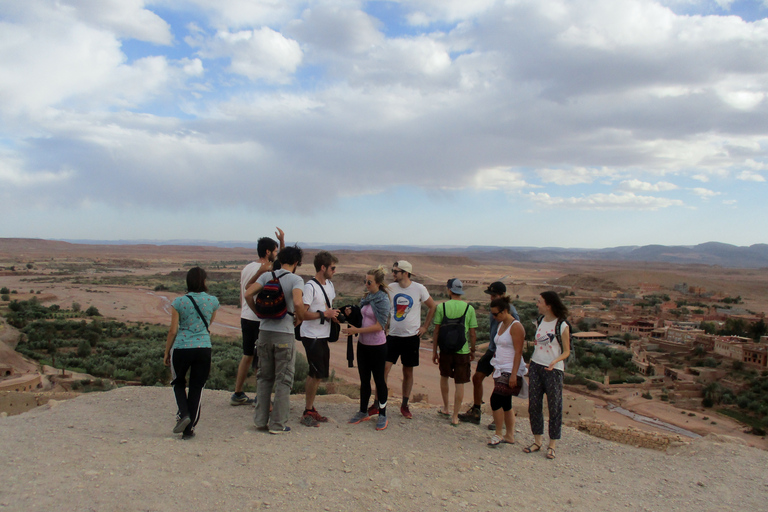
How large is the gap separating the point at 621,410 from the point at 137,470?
15.1m

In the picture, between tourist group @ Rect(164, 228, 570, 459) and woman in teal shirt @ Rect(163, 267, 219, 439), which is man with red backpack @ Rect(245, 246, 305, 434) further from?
woman in teal shirt @ Rect(163, 267, 219, 439)

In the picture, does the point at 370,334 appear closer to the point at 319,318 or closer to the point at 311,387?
the point at 319,318

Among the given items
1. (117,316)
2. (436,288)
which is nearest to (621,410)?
(117,316)

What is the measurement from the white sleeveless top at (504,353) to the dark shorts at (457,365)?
548mm

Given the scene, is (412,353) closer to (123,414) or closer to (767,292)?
(123,414)

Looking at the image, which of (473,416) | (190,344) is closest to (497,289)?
(473,416)

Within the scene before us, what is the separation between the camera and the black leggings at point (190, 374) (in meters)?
4.56

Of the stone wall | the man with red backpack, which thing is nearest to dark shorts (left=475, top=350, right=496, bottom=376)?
the man with red backpack

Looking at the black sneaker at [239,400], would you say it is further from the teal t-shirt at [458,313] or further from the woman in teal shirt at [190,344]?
the teal t-shirt at [458,313]

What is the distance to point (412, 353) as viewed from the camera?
5672 mm

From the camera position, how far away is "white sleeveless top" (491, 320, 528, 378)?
514 centimetres

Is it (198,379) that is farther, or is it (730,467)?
(730,467)

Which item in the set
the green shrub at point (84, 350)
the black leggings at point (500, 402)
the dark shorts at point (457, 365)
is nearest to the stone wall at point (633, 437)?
the black leggings at point (500, 402)

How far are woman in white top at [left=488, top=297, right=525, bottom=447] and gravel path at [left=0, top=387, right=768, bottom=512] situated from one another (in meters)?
0.32
